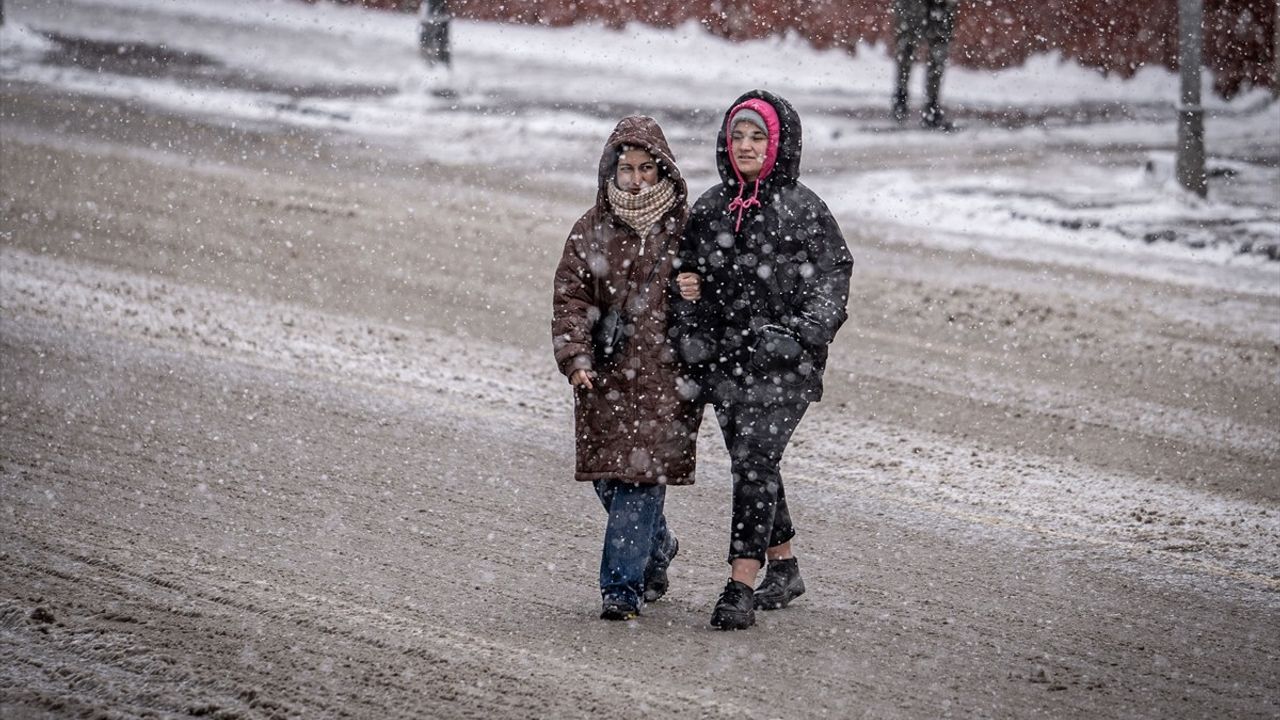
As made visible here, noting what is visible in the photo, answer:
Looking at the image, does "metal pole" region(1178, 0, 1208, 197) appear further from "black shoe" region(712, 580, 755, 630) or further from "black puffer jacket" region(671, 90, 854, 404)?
"black shoe" region(712, 580, 755, 630)

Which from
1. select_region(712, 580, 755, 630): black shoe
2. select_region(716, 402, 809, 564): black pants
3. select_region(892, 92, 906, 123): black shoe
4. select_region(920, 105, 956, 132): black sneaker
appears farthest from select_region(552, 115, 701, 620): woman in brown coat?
select_region(892, 92, 906, 123): black shoe

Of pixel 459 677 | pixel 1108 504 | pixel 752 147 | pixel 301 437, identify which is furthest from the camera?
pixel 301 437

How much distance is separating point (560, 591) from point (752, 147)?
1.80 metres

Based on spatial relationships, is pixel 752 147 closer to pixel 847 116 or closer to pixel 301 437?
pixel 301 437

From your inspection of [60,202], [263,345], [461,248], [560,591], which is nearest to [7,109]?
[60,202]

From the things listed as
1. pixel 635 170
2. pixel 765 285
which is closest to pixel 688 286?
pixel 765 285

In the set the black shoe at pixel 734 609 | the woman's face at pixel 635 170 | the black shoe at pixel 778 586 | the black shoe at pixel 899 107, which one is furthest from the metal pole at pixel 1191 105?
the black shoe at pixel 734 609

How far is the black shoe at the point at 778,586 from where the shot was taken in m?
5.13

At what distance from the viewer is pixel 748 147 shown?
15.7 feet

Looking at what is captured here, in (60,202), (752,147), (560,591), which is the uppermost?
(752,147)

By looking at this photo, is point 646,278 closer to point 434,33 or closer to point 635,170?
point 635,170

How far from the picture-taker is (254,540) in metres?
5.62

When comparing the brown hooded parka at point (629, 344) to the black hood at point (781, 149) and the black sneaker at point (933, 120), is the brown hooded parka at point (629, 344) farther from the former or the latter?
the black sneaker at point (933, 120)

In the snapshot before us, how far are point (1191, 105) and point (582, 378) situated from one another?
10.8 meters
